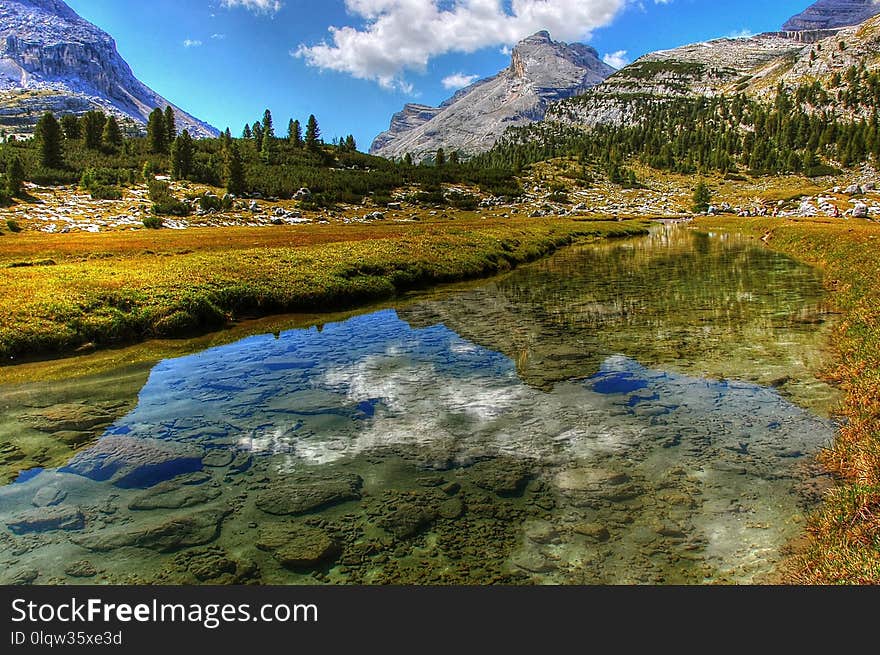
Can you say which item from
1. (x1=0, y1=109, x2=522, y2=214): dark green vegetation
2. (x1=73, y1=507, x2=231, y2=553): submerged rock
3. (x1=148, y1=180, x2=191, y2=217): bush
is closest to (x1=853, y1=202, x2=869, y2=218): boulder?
(x1=0, y1=109, x2=522, y2=214): dark green vegetation

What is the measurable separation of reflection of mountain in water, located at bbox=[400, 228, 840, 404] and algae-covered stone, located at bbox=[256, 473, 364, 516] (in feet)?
25.3

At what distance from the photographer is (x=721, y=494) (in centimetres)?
872

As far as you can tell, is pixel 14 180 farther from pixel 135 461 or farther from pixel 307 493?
pixel 307 493

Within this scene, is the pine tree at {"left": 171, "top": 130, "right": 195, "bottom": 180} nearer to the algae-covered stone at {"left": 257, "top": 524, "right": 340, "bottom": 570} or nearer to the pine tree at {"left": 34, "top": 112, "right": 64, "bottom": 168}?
the pine tree at {"left": 34, "top": 112, "right": 64, "bottom": 168}

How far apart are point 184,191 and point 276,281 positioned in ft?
321

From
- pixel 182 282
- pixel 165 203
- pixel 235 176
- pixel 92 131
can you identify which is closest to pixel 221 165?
pixel 235 176

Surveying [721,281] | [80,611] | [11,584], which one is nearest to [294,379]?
[11,584]

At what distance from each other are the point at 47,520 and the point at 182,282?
69.1 ft

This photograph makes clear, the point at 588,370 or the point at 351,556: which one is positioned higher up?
the point at 588,370

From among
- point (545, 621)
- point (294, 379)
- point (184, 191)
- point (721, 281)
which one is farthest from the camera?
point (184, 191)

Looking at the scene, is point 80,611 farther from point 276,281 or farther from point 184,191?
point 184,191

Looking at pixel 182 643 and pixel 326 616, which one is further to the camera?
pixel 326 616

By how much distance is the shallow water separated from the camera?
24.3 ft

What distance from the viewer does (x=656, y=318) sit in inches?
939
